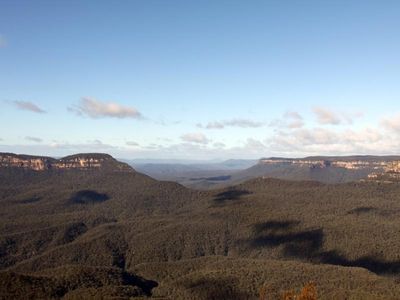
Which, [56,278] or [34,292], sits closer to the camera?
[34,292]

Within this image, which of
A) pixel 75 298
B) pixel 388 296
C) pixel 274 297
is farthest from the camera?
pixel 274 297

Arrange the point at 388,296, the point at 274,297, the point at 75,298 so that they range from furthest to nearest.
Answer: the point at 274,297, the point at 388,296, the point at 75,298

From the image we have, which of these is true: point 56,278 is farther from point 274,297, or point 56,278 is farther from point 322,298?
point 322,298

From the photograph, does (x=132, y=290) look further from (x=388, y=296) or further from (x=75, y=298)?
(x=388, y=296)

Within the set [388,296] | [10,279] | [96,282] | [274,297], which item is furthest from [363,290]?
[10,279]

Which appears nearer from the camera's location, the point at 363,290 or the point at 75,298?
the point at 75,298

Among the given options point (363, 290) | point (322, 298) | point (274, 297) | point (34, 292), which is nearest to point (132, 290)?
point (34, 292)

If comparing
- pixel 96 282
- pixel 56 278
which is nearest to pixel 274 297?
pixel 96 282
